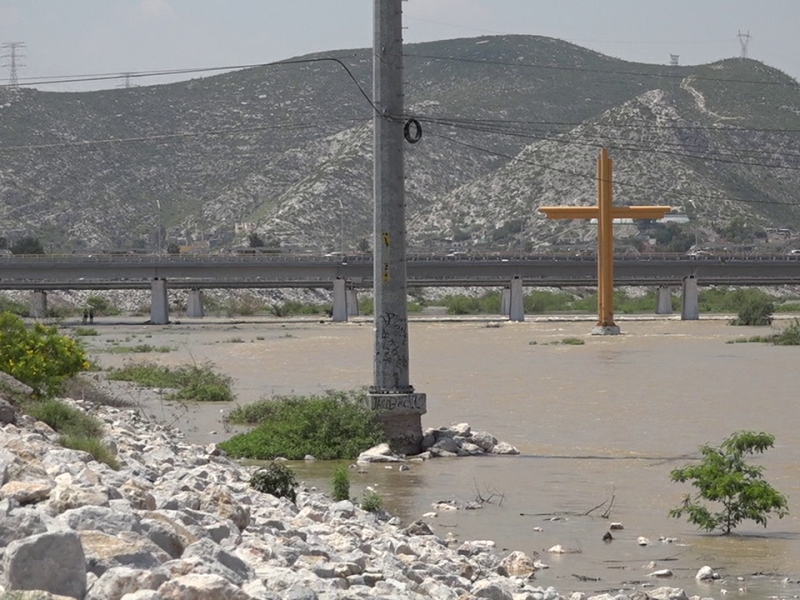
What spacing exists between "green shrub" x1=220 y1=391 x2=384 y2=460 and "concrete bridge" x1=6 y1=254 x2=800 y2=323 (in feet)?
236

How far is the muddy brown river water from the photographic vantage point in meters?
12.6

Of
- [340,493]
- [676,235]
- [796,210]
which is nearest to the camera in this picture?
[340,493]

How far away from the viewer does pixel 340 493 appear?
545 inches

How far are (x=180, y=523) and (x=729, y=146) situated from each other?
6505 inches

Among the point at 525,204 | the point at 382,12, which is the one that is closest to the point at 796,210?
the point at 525,204

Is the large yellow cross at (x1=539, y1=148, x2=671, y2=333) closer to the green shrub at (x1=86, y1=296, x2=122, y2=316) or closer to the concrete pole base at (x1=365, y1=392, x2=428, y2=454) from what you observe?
the concrete pole base at (x1=365, y1=392, x2=428, y2=454)

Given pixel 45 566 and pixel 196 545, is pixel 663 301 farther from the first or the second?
pixel 45 566

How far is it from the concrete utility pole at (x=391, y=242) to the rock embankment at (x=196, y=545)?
6.63 metres

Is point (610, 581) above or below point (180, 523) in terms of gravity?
below

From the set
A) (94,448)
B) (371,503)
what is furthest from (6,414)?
(371,503)

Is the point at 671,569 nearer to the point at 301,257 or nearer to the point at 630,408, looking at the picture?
the point at 630,408

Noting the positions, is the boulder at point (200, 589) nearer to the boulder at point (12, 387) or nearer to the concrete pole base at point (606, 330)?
the boulder at point (12, 387)

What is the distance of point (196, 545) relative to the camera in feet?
24.8

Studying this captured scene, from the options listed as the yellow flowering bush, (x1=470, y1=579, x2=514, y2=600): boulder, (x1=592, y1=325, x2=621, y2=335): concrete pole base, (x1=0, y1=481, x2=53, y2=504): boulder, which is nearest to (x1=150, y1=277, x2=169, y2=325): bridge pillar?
(x1=592, y1=325, x2=621, y2=335): concrete pole base
